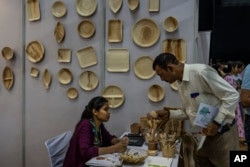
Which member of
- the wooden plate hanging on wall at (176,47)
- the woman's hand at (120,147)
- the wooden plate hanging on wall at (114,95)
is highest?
the wooden plate hanging on wall at (176,47)

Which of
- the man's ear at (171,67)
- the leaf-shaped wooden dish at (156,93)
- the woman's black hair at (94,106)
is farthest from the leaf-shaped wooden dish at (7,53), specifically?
the man's ear at (171,67)

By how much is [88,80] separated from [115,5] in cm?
82

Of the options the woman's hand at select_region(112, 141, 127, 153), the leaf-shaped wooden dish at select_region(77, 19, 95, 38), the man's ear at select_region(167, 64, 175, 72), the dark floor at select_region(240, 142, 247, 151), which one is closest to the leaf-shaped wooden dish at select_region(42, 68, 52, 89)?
the leaf-shaped wooden dish at select_region(77, 19, 95, 38)

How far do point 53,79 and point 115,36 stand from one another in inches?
33.0

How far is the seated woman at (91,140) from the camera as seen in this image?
7.70 ft

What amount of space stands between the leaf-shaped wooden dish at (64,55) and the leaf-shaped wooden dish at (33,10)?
45 cm

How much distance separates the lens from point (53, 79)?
3531mm

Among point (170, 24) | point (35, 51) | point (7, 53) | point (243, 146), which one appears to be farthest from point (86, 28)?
point (243, 146)

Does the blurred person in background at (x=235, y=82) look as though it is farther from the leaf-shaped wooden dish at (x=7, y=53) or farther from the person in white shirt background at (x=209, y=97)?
the leaf-shaped wooden dish at (x=7, y=53)

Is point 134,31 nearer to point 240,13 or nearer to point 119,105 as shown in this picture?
point 119,105

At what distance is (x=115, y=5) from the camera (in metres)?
3.29

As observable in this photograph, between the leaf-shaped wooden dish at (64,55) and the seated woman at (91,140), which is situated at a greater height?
the leaf-shaped wooden dish at (64,55)

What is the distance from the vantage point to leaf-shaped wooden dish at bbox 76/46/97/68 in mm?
3385

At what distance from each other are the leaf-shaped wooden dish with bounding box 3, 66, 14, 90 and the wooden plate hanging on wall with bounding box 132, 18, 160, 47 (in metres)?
1.47
